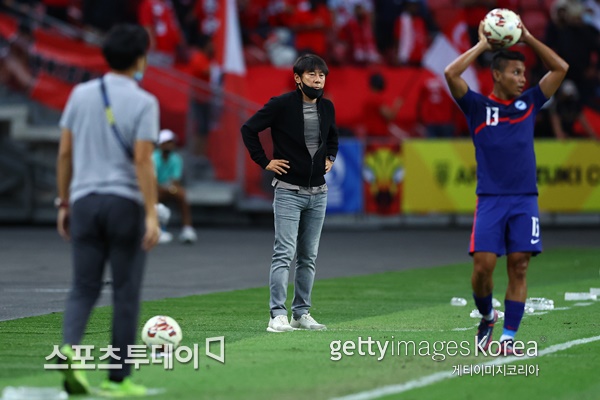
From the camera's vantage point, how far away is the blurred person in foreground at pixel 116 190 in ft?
23.8

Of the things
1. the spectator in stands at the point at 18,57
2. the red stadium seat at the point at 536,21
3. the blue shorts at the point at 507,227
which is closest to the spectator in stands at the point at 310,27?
the red stadium seat at the point at 536,21

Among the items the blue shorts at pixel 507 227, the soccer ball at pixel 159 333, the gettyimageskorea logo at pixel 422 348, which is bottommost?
the gettyimageskorea logo at pixel 422 348

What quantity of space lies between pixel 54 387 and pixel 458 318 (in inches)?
198

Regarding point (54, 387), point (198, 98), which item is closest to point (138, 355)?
point (54, 387)

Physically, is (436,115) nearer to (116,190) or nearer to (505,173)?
(505,173)

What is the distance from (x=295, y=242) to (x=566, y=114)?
18.1m

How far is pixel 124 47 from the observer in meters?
7.30

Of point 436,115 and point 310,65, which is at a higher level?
point 310,65

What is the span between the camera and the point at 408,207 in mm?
27047

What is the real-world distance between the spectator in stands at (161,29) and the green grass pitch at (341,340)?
12473 mm

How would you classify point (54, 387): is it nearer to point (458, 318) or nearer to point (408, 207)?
point (458, 318)

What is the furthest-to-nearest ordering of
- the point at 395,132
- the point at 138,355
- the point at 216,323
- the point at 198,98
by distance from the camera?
the point at 395,132 → the point at 198,98 → the point at 216,323 → the point at 138,355

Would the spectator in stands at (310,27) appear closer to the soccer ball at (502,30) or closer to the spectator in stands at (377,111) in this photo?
the spectator in stands at (377,111)

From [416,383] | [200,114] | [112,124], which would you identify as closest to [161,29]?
[200,114]
